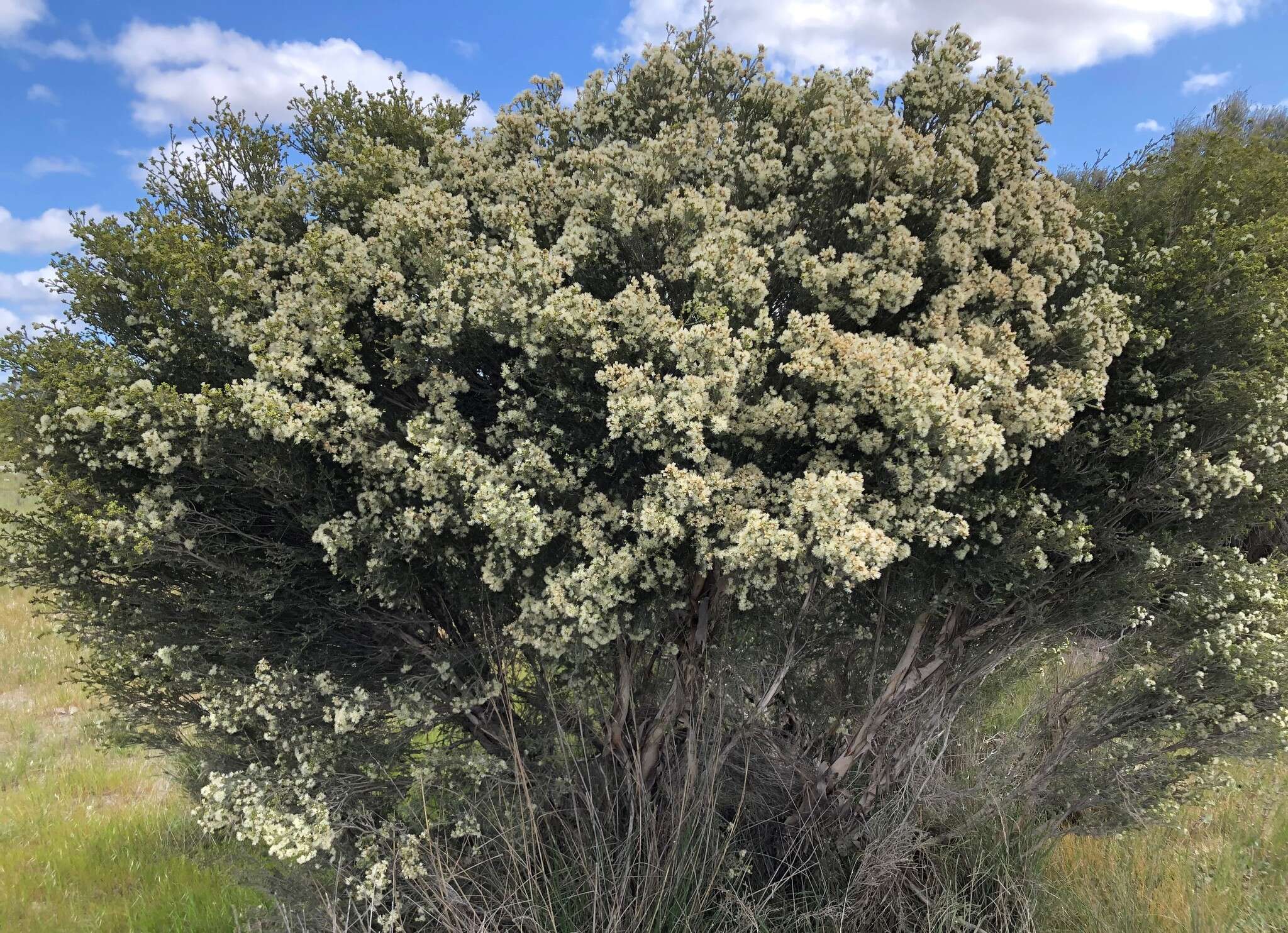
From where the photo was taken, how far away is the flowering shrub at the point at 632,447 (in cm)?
411

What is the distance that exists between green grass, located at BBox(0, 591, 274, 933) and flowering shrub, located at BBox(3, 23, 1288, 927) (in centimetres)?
197

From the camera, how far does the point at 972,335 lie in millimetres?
4355

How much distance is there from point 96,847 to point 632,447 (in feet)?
24.6

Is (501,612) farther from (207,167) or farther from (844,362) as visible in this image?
(207,167)

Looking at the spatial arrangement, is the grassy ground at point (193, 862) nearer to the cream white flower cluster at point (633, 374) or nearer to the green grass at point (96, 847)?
the green grass at point (96, 847)

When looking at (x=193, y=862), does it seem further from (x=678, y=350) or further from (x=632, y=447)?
(x=678, y=350)

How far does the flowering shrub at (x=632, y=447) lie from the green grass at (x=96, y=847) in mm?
1971

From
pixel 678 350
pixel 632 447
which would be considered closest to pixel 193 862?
pixel 632 447

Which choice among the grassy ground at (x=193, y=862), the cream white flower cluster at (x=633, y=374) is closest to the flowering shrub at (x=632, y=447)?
the cream white flower cluster at (x=633, y=374)

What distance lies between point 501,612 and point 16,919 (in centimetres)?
564

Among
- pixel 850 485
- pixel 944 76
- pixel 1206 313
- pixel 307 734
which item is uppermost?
pixel 944 76

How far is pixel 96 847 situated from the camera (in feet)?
25.6

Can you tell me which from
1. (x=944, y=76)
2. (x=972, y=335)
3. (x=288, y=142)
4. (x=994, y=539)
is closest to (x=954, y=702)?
(x=994, y=539)

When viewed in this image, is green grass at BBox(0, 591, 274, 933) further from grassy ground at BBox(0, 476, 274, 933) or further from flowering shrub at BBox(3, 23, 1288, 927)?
flowering shrub at BBox(3, 23, 1288, 927)
